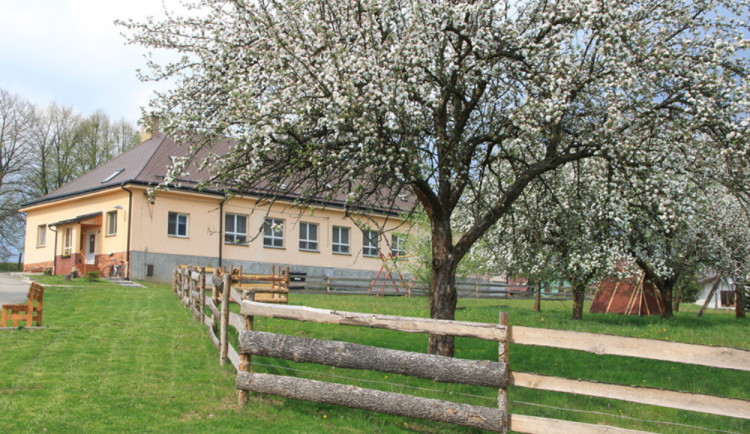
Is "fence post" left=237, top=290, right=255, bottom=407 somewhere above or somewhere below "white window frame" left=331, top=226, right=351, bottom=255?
below

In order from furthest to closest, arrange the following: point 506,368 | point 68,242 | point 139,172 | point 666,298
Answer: point 68,242 → point 139,172 → point 666,298 → point 506,368

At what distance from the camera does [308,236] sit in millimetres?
37062

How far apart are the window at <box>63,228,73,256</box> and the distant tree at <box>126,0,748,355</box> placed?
26.3 meters

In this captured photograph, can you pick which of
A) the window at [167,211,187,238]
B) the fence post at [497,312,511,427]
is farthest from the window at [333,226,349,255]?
the fence post at [497,312,511,427]

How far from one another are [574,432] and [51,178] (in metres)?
49.7

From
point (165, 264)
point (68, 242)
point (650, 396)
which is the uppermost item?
point (68, 242)

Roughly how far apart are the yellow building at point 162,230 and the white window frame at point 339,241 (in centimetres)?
6

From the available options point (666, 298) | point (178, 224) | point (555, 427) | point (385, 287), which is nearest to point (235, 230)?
point (178, 224)

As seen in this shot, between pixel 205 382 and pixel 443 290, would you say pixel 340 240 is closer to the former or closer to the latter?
pixel 443 290

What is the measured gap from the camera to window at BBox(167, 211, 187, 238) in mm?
32250

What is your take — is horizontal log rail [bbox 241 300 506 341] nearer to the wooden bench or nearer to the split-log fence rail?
the split-log fence rail

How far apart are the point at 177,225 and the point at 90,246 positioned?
535cm

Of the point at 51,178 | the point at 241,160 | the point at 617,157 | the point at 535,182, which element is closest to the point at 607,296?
the point at 535,182

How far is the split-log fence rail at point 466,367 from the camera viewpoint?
22.1 ft
